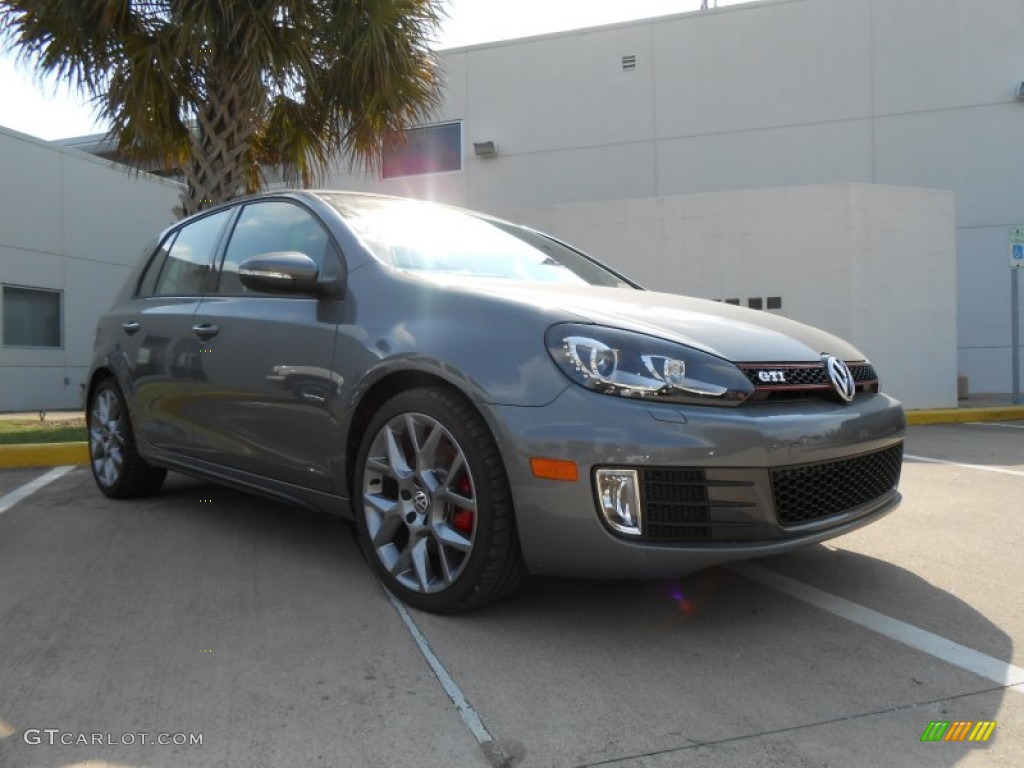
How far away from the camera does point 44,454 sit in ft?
21.6

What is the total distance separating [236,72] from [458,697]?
7105mm

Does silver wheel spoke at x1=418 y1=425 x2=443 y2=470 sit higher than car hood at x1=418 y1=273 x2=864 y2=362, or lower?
lower

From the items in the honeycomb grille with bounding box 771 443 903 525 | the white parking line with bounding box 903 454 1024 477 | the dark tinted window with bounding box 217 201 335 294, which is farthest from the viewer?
the white parking line with bounding box 903 454 1024 477

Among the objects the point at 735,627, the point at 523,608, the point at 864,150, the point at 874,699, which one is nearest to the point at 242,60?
the point at 523,608

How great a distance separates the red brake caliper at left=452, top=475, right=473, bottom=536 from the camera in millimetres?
2607

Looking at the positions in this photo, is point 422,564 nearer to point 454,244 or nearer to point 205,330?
point 454,244

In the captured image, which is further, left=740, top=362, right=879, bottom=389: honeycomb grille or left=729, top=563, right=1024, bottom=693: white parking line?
left=740, top=362, right=879, bottom=389: honeycomb grille

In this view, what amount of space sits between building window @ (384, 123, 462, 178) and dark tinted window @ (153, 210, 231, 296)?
11.1 metres

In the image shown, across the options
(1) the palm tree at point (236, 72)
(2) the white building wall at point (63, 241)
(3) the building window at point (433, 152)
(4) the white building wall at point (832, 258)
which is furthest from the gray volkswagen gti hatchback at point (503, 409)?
(3) the building window at point (433, 152)

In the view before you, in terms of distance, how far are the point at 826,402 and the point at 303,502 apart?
209cm

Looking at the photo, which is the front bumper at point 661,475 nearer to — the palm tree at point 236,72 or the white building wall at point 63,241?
the palm tree at point 236,72

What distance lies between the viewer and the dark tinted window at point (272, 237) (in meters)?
3.40

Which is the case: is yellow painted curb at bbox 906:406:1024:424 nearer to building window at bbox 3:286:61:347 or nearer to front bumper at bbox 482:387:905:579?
front bumper at bbox 482:387:905:579

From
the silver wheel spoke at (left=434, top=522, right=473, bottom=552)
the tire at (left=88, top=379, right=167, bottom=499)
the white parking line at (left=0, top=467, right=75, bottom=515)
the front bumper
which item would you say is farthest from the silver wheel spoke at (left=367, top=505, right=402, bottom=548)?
the white parking line at (left=0, top=467, right=75, bottom=515)
